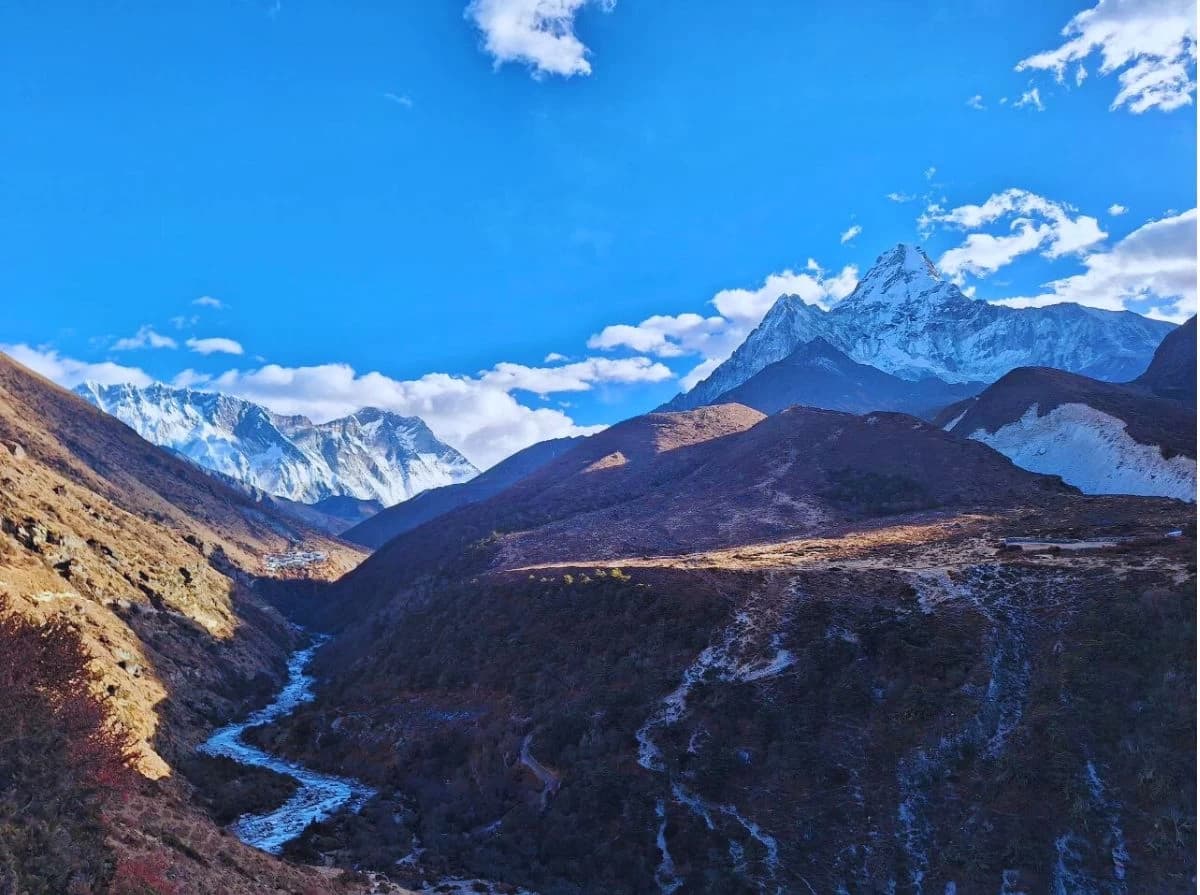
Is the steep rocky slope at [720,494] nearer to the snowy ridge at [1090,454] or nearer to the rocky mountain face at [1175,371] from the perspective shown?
the snowy ridge at [1090,454]

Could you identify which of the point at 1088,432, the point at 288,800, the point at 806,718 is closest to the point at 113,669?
the point at 288,800

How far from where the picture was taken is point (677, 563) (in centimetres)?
5419

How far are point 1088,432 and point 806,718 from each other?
73246 mm

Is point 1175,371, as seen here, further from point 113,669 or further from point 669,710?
point 113,669

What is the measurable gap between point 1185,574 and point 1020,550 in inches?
437

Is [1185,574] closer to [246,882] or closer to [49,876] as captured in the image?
[246,882]

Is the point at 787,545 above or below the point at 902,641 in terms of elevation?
above

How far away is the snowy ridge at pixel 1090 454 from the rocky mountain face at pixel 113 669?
3017 inches

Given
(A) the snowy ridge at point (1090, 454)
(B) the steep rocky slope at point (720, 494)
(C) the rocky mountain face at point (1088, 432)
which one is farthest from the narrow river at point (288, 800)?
(C) the rocky mountain face at point (1088, 432)

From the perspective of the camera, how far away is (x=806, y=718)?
103ft

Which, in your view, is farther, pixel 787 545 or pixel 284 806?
pixel 787 545

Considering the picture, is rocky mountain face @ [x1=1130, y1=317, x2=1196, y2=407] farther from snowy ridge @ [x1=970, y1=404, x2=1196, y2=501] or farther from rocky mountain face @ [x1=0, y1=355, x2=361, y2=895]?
rocky mountain face @ [x1=0, y1=355, x2=361, y2=895]

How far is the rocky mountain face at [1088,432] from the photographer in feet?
218

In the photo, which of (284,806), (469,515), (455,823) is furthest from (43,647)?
(469,515)
